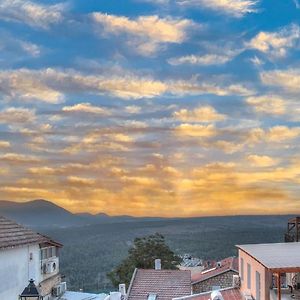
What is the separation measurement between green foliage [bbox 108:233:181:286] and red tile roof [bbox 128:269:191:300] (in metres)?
18.1

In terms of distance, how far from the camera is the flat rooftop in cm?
1555

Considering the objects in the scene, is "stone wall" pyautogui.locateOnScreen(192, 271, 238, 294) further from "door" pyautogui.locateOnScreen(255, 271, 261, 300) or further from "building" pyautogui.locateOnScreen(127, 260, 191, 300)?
"door" pyautogui.locateOnScreen(255, 271, 261, 300)

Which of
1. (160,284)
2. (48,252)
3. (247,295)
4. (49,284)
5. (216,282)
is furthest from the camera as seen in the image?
(216,282)

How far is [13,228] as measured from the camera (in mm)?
24375

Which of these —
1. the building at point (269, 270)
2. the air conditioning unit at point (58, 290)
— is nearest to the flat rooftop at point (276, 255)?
the building at point (269, 270)

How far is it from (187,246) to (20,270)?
65357mm

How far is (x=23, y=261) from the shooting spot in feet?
77.6

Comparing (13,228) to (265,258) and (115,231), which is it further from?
(115,231)

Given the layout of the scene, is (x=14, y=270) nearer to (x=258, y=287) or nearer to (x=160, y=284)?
(x=160, y=284)

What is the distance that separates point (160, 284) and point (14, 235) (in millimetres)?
7806

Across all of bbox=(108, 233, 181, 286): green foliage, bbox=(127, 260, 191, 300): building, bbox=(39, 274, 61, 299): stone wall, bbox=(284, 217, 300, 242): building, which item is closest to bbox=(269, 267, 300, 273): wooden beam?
bbox=(284, 217, 300, 242): building

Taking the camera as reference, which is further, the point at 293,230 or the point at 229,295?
the point at 293,230

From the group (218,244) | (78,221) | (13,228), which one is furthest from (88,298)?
(218,244)

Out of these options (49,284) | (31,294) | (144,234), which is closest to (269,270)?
(31,294)
